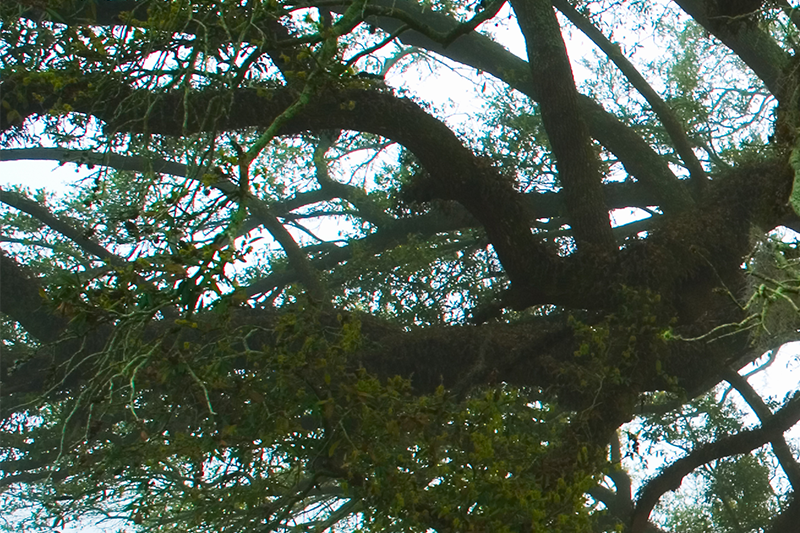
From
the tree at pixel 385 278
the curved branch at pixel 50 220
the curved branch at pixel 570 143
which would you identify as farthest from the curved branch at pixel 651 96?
the curved branch at pixel 50 220

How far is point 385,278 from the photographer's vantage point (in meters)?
9.04

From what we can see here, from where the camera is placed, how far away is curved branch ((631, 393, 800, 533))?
7855 mm

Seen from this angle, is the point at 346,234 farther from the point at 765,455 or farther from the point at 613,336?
the point at 765,455

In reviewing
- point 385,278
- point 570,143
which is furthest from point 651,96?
point 385,278

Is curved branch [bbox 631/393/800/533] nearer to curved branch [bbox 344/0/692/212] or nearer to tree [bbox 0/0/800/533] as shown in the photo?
tree [bbox 0/0/800/533]

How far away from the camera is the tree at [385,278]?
12.8 feet

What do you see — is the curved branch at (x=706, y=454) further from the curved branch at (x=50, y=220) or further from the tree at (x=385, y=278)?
the curved branch at (x=50, y=220)

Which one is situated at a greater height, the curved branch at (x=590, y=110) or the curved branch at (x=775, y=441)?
the curved branch at (x=590, y=110)

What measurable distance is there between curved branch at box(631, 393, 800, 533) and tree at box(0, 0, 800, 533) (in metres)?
0.03

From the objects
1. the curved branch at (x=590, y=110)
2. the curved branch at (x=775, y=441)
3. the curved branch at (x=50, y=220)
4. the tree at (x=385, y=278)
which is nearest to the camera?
the tree at (x=385, y=278)

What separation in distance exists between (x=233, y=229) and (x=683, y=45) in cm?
933

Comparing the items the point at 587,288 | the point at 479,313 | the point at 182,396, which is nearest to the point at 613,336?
the point at 587,288

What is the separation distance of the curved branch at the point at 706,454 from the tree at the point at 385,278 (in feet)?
0.09

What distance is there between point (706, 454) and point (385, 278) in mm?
3533
